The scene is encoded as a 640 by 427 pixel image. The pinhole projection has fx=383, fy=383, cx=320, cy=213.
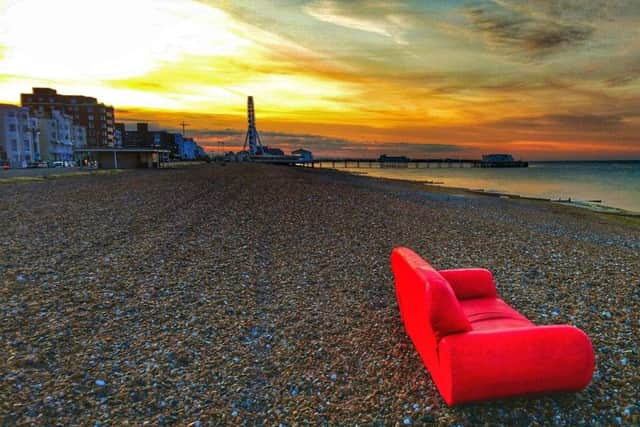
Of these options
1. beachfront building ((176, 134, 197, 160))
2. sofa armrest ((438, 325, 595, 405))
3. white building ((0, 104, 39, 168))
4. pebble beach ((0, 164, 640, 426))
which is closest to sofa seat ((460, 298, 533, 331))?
sofa armrest ((438, 325, 595, 405))

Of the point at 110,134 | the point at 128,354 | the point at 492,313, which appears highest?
the point at 110,134

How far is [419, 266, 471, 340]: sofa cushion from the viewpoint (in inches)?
130

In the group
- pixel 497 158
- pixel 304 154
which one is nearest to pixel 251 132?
pixel 304 154

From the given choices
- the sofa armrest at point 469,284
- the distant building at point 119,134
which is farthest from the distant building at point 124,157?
the distant building at point 119,134

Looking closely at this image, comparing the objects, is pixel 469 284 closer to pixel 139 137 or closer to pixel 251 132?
pixel 251 132

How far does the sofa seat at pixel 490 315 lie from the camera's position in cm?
419

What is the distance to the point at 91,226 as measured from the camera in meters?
11.9

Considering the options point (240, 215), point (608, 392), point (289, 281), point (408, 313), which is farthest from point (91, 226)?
point (608, 392)

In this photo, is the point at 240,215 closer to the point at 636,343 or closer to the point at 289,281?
the point at 289,281

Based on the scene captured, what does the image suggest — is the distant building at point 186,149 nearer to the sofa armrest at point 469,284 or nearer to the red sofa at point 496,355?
the sofa armrest at point 469,284

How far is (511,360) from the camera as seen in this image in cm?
329

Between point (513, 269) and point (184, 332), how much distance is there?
21.8 feet

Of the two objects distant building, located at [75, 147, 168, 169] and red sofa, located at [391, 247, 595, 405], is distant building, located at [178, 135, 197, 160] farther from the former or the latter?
red sofa, located at [391, 247, 595, 405]

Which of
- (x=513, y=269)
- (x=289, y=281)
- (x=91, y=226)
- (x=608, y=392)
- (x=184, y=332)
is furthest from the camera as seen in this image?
(x=91, y=226)
